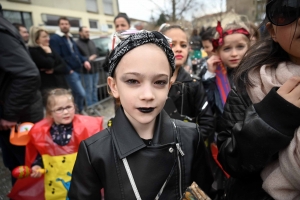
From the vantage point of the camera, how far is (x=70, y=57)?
5.10m

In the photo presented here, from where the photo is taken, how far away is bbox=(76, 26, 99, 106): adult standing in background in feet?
18.4

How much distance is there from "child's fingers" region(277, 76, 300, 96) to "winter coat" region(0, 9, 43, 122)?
2.03 m

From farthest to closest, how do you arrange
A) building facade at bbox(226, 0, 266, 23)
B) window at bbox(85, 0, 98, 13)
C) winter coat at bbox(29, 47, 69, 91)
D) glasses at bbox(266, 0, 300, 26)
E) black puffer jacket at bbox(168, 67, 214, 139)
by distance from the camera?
window at bbox(85, 0, 98, 13) → winter coat at bbox(29, 47, 69, 91) → black puffer jacket at bbox(168, 67, 214, 139) → building facade at bbox(226, 0, 266, 23) → glasses at bbox(266, 0, 300, 26)

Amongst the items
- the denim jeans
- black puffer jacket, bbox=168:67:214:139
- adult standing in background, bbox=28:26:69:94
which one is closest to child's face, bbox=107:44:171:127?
black puffer jacket, bbox=168:67:214:139

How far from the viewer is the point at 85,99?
5484mm

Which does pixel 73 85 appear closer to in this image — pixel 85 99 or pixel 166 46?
pixel 85 99

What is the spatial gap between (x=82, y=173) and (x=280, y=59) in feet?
3.56

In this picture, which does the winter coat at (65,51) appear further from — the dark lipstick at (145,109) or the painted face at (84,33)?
the dark lipstick at (145,109)

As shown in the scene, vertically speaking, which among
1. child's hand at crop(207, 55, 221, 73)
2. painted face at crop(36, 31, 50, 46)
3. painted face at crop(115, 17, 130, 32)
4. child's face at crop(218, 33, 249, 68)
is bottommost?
child's hand at crop(207, 55, 221, 73)

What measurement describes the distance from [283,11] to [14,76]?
81.6 inches

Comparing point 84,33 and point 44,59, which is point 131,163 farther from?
point 84,33

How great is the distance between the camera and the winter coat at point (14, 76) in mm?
1951

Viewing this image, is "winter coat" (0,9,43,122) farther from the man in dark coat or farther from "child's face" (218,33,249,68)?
"child's face" (218,33,249,68)

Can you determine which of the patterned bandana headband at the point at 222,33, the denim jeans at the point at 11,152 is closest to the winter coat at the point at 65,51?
the denim jeans at the point at 11,152
